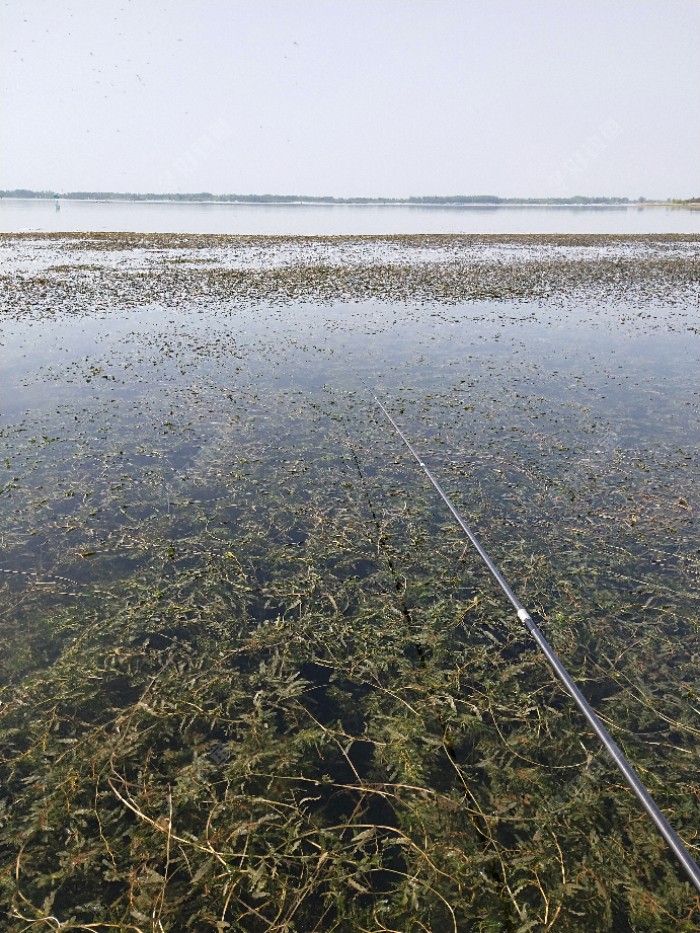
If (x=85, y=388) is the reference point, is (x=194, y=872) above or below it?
below

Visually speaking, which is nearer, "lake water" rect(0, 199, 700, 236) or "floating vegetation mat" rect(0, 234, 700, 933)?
"floating vegetation mat" rect(0, 234, 700, 933)

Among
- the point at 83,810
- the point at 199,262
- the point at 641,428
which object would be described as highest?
the point at 199,262

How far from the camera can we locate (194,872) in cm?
366

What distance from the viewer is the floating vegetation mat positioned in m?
3.64

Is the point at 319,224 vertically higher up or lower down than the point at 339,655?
higher up

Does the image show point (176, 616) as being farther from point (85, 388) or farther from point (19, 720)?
point (85, 388)

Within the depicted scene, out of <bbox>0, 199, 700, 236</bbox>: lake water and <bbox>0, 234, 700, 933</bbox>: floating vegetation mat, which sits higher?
<bbox>0, 199, 700, 236</bbox>: lake water

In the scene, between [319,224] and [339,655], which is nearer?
[339,655]

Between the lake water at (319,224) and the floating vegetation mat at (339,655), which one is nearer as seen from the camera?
the floating vegetation mat at (339,655)

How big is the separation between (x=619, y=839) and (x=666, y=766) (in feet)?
3.10

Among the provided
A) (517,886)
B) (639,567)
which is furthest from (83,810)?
(639,567)

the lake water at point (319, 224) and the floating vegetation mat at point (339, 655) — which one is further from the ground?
the lake water at point (319, 224)

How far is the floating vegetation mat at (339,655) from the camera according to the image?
12.0 feet

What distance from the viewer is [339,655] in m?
5.57
